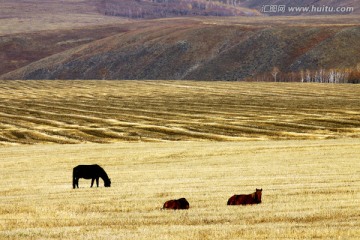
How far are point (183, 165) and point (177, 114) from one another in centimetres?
3945

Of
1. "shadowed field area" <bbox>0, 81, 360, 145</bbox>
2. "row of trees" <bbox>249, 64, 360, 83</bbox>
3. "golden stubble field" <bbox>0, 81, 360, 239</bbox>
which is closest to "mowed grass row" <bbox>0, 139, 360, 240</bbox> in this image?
"golden stubble field" <bbox>0, 81, 360, 239</bbox>

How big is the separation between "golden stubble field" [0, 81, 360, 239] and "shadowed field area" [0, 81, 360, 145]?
0.17 meters

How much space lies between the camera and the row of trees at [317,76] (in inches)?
5866

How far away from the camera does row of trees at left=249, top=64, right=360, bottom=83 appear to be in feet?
489

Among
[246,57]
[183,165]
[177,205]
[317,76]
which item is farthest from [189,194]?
[246,57]

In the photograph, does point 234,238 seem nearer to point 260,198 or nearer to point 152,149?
point 260,198

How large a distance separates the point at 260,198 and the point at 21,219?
6400mm

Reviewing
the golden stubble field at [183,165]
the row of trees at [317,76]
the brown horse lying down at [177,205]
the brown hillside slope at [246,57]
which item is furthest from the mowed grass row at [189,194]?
the brown hillside slope at [246,57]

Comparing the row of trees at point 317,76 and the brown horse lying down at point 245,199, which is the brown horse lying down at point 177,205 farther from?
the row of trees at point 317,76

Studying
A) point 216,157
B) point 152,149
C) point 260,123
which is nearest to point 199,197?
point 216,157

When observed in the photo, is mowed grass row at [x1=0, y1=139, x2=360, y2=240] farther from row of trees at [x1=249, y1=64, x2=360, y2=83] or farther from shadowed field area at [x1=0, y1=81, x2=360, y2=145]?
row of trees at [x1=249, y1=64, x2=360, y2=83]

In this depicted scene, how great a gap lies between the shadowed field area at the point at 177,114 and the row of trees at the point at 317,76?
3100cm

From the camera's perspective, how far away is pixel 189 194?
23.4 m

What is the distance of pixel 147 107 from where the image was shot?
86000 millimetres
